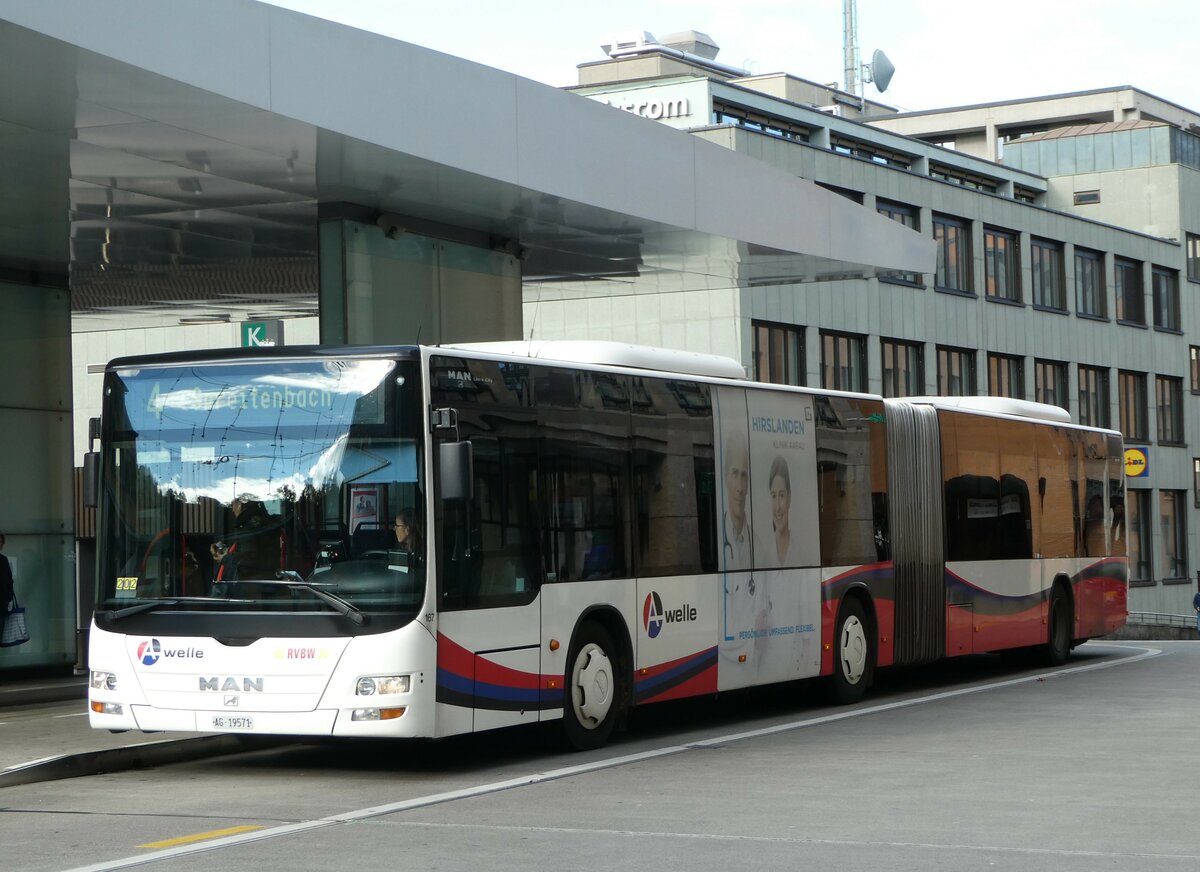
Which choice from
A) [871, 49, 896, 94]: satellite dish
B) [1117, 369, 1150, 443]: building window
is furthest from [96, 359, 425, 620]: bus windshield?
[871, 49, 896, 94]: satellite dish

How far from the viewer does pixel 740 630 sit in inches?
598

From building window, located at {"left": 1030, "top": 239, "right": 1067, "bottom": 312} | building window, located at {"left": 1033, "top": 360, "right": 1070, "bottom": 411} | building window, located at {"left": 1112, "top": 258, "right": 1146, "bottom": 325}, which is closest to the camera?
building window, located at {"left": 1033, "top": 360, "right": 1070, "bottom": 411}

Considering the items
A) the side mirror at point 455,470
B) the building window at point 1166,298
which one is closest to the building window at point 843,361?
the building window at point 1166,298

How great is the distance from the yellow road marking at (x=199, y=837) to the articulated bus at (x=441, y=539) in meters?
1.85

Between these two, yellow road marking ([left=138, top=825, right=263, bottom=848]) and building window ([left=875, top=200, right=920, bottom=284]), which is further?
building window ([left=875, top=200, right=920, bottom=284])

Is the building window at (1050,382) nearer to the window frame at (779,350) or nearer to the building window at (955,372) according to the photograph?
the building window at (955,372)

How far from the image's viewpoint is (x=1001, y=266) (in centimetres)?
5438

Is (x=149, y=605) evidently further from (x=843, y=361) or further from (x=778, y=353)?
(x=843, y=361)

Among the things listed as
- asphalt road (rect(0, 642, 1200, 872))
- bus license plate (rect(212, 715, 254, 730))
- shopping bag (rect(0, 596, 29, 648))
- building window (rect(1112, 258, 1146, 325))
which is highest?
building window (rect(1112, 258, 1146, 325))

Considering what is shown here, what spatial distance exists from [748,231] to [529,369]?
9410mm

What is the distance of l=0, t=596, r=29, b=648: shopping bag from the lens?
18.5 meters

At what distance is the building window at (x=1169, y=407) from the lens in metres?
62.0

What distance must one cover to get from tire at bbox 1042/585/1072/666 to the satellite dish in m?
51.4

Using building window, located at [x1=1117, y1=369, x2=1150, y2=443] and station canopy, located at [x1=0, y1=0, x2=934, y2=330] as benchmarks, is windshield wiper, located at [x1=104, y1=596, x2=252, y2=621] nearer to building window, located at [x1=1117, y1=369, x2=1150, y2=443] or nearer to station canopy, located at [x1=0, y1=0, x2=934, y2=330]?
station canopy, located at [x1=0, y1=0, x2=934, y2=330]
